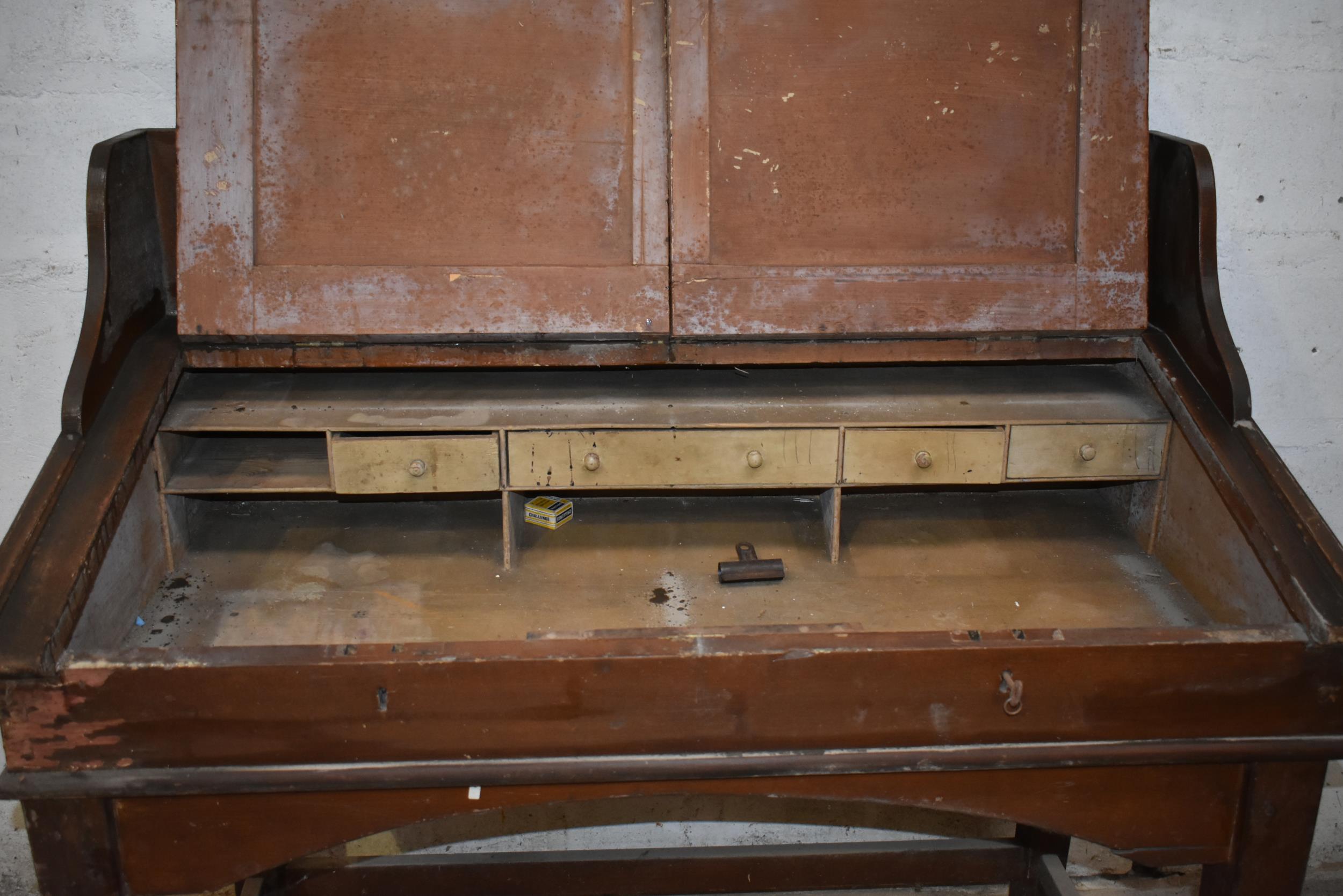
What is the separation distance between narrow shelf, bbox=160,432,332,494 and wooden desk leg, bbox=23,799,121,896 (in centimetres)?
58

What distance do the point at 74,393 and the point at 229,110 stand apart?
1.99 feet

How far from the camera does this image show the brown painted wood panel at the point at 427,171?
1.90m

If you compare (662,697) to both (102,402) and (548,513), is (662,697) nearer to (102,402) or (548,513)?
(548,513)

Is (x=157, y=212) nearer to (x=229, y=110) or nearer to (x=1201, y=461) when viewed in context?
(x=229, y=110)

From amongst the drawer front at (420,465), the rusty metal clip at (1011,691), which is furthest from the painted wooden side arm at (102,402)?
the rusty metal clip at (1011,691)

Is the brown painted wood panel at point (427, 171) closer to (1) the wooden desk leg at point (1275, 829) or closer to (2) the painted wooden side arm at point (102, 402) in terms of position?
(2) the painted wooden side arm at point (102, 402)

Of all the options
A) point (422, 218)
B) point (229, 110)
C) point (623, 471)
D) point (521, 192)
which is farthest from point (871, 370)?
point (229, 110)

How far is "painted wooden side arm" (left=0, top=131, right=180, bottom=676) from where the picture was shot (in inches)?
60.9

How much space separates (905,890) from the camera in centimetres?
299

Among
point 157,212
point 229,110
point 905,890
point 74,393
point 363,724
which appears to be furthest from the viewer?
point 905,890

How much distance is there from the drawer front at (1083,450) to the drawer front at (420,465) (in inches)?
40.9

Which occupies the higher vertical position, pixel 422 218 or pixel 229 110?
pixel 229 110

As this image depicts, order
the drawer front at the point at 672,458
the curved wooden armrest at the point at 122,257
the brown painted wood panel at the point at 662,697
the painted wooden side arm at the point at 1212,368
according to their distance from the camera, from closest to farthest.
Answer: the brown painted wood panel at the point at 662,697
the painted wooden side arm at the point at 1212,368
the curved wooden armrest at the point at 122,257
the drawer front at the point at 672,458

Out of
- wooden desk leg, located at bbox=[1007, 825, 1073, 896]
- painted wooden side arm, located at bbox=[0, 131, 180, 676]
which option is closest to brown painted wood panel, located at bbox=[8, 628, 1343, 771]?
painted wooden side arm, located at bbox=[0, 131, 180, 676]
